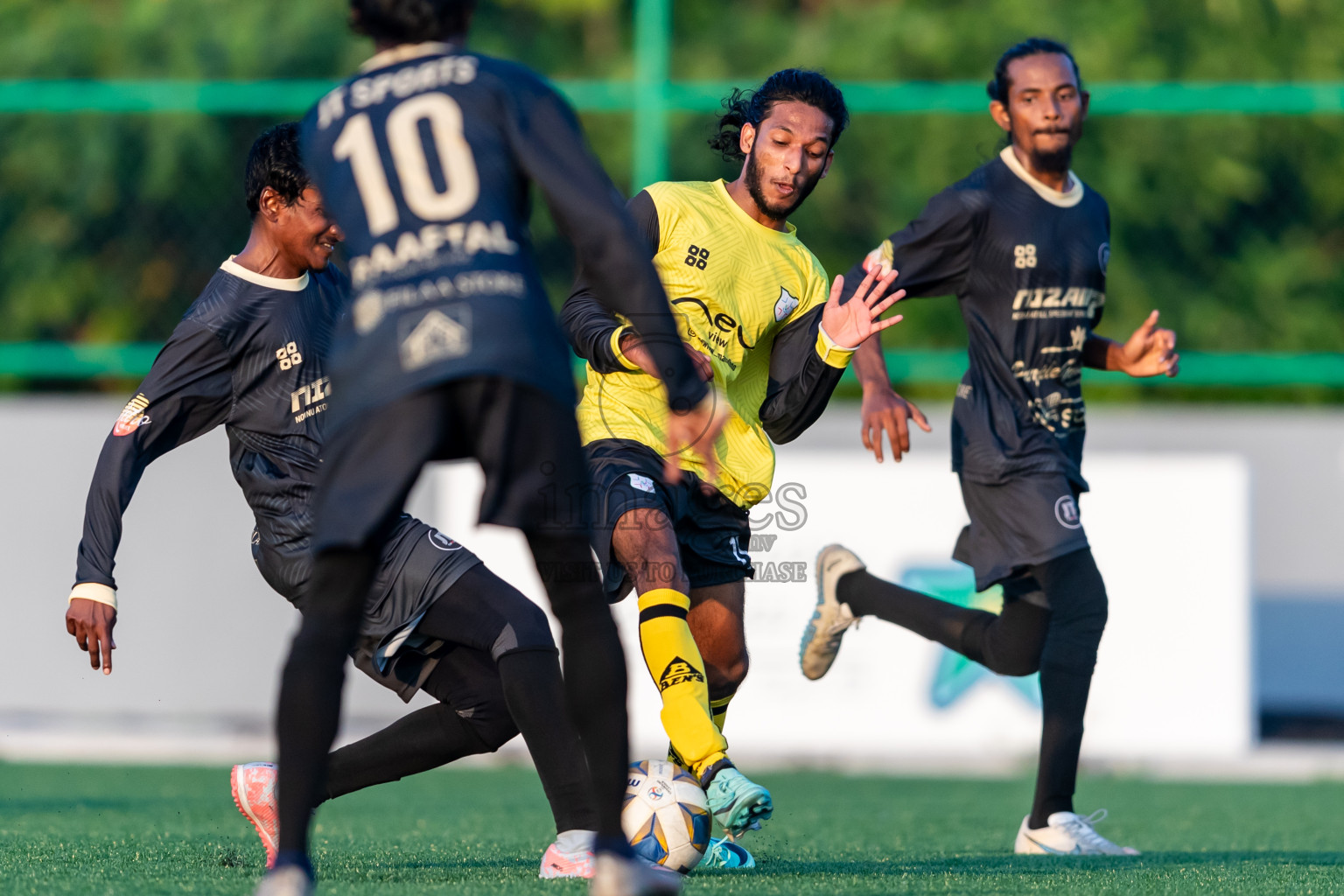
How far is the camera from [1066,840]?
16.8ft

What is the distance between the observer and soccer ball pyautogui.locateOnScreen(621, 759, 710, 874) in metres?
4.12

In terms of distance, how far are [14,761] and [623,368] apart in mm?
5311

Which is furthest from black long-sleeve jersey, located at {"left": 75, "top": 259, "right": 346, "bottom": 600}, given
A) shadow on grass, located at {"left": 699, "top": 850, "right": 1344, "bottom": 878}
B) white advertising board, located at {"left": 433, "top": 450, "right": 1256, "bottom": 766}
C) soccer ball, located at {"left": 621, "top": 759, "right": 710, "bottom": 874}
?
white advertising board, located at {"left": 433, "top": 450, "right": 1256, "bottom": 766}

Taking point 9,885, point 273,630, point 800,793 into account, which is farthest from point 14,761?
point 9,885

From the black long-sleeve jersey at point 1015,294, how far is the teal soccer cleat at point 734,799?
1.69m

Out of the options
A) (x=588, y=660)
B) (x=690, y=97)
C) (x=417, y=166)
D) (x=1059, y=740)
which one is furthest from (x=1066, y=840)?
(x=690, y=97)

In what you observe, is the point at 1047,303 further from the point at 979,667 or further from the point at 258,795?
the point at 979,667

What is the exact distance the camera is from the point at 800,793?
7.59 m

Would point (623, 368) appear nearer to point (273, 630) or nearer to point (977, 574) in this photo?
point (977, 574)

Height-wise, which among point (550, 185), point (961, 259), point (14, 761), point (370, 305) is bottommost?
point (14, 761)

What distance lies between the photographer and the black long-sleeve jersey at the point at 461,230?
301cm

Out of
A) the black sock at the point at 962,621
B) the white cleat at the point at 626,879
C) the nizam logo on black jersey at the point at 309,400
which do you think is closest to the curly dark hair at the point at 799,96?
the nizam logo on black jersey at the point at 309,400

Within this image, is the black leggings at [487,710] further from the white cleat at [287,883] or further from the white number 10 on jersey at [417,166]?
the white number 10 on jersey at [417,166]

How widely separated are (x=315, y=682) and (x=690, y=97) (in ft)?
27.1
